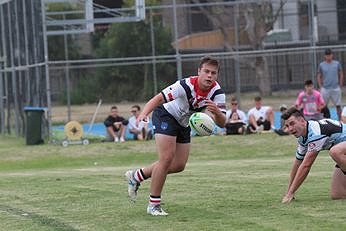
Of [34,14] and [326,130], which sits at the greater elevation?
[34,14]

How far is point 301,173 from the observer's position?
1123 cm

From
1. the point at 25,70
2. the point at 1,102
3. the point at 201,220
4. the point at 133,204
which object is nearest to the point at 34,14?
the point at 25,70

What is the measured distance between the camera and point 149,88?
3731 cm

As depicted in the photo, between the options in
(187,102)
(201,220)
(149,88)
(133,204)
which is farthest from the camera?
(149,88)

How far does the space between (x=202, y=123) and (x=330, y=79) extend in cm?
1616

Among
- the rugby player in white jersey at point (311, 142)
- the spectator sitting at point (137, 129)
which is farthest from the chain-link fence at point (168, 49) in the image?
the rugby player in white jersey at point (311, 142)

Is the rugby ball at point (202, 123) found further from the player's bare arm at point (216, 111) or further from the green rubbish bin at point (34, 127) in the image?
the green rubbish bin at point (34, 127)

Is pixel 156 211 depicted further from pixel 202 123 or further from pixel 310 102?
pixel 310 102

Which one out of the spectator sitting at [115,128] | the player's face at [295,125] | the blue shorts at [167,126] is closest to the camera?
the blue shorts at [167,126]

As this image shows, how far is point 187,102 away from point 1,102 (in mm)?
21438

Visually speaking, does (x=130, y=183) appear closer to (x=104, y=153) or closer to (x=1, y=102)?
(x=104, y=153)

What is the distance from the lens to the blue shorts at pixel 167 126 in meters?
10.8

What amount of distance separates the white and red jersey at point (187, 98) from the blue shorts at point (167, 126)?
50 millimetres

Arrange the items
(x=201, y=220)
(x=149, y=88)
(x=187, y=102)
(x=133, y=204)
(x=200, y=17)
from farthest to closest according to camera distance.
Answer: (x=200, y=17) < (x=149, y=88) < (x=133, y=204) < (x=187, y=102) < (x=201, y=220)
